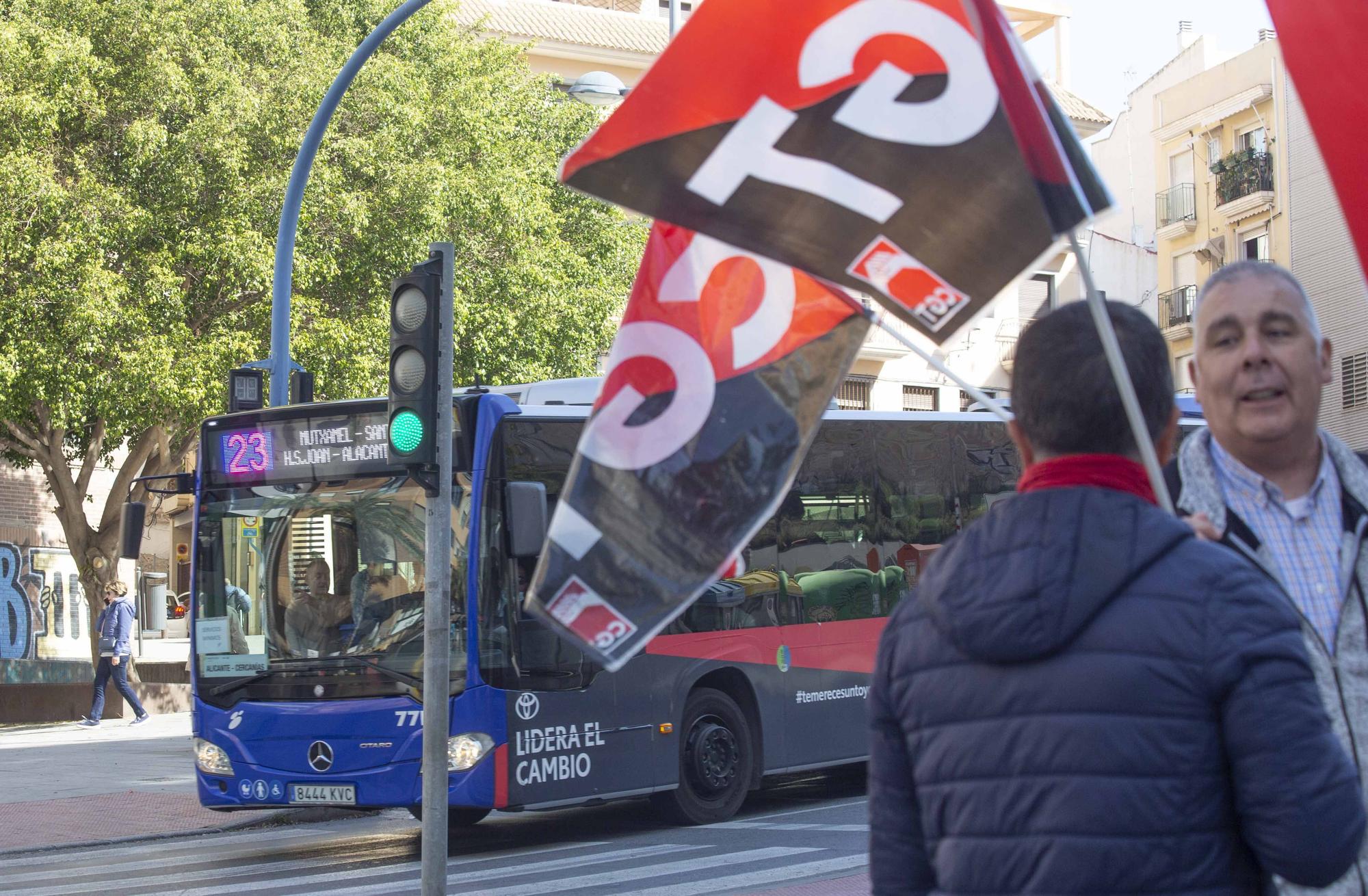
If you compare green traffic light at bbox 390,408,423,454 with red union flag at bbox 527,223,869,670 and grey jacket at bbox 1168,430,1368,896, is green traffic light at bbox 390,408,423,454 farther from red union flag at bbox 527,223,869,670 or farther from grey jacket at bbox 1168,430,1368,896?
grey jacket at bbox 1168,430,1368,896

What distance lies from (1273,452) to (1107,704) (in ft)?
3.24

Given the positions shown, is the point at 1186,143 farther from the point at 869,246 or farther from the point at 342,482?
the point at 869,246

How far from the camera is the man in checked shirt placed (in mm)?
2920

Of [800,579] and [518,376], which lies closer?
[800,579]

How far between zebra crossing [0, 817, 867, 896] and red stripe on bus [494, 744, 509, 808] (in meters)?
0.43

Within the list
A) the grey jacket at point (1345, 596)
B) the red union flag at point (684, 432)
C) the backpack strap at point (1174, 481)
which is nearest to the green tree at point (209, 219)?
the red union flag at point (684, 432)

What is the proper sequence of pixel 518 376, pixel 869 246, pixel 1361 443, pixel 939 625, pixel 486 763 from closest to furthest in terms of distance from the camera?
pixel 939 625 → pixel 869 246 → pixel 486 763 → pixel 518 376 → pixel 1361 443

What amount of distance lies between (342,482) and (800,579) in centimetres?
370

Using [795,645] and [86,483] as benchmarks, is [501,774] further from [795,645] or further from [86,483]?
[86,483]

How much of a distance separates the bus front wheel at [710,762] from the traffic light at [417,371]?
14.7 ft

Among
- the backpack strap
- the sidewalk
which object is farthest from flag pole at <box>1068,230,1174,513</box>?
the sidewalk

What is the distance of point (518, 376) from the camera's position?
24875 millimetres

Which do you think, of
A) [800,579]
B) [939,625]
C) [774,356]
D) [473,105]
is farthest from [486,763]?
[473,105]

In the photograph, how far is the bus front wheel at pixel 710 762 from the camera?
1208cm
